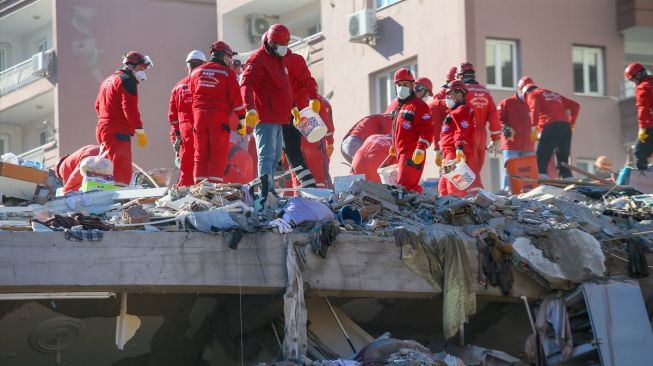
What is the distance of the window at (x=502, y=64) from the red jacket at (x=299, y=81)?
14355mm

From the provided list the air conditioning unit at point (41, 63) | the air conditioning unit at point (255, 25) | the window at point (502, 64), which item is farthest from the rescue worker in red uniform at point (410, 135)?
the air conditioning unit at point (41, 63)

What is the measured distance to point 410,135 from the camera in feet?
56.4

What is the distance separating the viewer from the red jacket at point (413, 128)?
17.1 meters

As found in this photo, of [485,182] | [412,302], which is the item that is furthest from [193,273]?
[485,182]

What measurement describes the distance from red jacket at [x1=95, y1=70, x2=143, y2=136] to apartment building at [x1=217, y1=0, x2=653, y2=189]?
11.6m

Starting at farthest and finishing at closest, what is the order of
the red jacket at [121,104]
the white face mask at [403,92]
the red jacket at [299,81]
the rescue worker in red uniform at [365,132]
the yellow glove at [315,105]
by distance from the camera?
the rescue worker in red uniform at [365,132] < the red jacket at [121,104] < the white face mask at [403,92] < the red jacket at [299,81] < the yellow glove at [315,105]

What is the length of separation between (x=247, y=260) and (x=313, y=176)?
397 cm

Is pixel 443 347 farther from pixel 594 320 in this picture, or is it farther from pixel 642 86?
pixel 642 86

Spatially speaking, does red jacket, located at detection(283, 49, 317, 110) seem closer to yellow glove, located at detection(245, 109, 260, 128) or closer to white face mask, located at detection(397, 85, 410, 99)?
white face mask, located at detection(397, 85, 410, 99)

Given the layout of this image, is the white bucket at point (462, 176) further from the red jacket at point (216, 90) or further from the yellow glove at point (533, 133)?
the yellow glove at point (533, 133)

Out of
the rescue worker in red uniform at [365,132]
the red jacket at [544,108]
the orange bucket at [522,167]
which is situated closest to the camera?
the orange bucket at [522,167]

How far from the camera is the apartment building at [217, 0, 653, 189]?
30438 mm

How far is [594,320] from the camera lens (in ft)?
49.2

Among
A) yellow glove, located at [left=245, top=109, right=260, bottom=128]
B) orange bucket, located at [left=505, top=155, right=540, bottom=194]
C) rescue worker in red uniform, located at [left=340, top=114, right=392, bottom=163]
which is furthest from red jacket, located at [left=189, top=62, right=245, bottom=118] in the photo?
orange bucket, located at [left=505, top=155, right=540, bottom=194]
